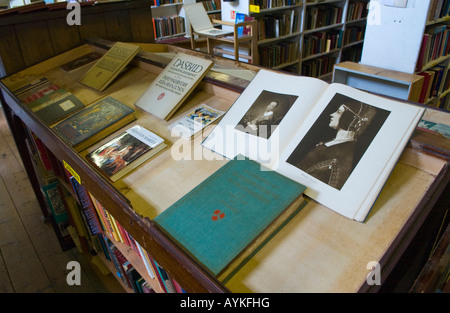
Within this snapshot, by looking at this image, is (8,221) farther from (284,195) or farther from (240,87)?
(284,195)

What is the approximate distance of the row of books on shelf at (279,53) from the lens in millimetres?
4020

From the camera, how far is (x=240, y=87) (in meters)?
1.01

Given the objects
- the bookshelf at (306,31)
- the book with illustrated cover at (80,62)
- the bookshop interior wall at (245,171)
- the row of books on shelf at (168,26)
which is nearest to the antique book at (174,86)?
the bookshop interior wall at (245,171)

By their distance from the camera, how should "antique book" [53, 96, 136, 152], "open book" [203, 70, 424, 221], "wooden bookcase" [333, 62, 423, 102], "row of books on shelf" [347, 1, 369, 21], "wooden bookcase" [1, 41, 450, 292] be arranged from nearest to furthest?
1. "wooden bookcase" [1, 41, 450, 292]
2. "open book" [203, 70, 424, 221]
3. "antique book" [53, 96, 136, 152]
4. "wooden bookcase" [333, 62, 423, 102]
5. "row of books on shelf" [347, 1, 369, 21]

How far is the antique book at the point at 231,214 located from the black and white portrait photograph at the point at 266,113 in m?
0.11

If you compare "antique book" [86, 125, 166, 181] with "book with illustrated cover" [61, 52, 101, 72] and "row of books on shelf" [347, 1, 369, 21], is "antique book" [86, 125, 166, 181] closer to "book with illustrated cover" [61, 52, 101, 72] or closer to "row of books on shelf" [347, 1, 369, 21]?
"book with illustrated cover" [61, 52, 101, 72]

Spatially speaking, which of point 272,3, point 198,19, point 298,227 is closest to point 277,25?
point 272,3

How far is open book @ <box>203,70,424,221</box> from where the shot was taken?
63 centimetres

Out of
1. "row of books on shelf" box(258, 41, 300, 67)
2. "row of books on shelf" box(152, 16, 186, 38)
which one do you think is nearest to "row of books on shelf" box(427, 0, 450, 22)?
"row of books on shelf" box(258, 41, 300, 67)

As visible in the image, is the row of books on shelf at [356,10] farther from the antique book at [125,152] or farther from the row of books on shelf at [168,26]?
the antique book at [125,152]

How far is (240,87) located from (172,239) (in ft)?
1.93

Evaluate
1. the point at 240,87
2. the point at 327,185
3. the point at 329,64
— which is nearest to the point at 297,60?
the point at 329,64

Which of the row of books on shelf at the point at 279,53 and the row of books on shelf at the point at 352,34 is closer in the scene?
the row of books on shelf at the point at 279,53

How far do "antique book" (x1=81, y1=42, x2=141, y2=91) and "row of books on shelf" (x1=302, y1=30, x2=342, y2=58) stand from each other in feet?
11.6
